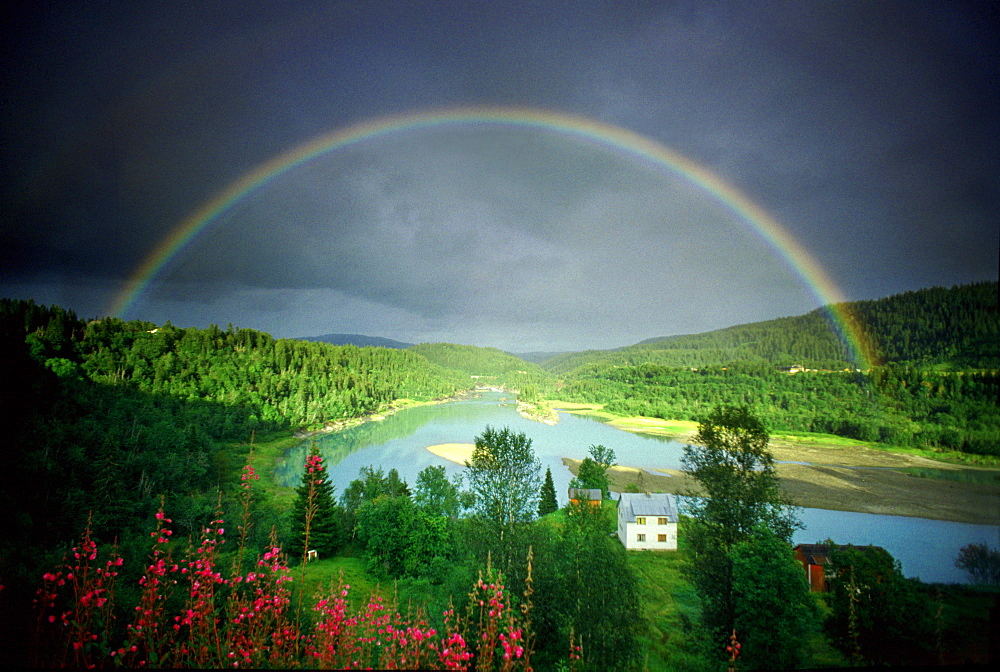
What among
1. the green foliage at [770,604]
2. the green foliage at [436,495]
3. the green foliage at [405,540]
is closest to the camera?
the green foliage at [770,604]

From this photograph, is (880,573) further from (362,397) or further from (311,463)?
(362,397)

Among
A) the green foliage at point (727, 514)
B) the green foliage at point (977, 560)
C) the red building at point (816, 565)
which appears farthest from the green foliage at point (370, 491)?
the green foliage at point (977, 560)

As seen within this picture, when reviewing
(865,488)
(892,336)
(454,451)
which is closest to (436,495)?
(454,451)

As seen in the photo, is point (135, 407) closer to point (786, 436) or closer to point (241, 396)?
point (241, 396)

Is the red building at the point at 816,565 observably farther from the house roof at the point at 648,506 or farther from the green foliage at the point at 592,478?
the green foliage at the point at 592,478

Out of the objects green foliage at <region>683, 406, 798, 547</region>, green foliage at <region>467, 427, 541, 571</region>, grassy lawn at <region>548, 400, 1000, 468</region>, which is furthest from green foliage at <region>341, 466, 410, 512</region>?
grassy lawn at <region>548, 400, 1000, 468</region>

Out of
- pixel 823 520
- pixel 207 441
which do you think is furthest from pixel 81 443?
pixel 823 520

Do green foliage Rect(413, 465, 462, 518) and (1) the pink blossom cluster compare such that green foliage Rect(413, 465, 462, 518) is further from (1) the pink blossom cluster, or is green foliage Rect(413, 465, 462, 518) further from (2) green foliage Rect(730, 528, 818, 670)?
(1) the pink blossom cluster
